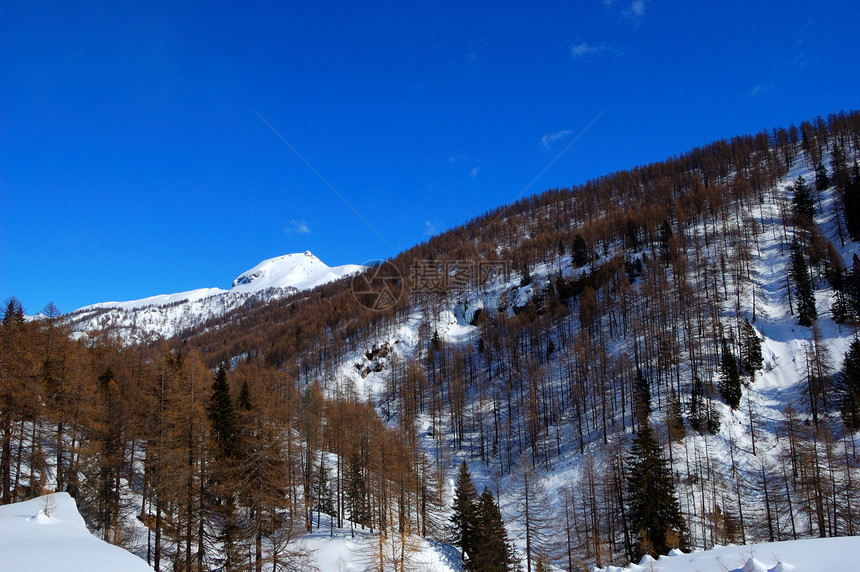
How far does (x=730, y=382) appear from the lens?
5978cm

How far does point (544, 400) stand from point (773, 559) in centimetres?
6899

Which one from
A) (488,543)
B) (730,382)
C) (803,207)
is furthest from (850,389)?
(803,207)

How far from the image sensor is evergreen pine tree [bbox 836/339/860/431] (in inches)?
1998

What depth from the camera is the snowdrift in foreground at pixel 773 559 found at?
8.55m

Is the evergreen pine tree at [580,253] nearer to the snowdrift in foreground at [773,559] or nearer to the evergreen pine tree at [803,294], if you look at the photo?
the evergreen pine tree at [803,294]

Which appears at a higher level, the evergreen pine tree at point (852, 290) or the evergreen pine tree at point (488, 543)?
the evergreen pine tree at point (852, 290)

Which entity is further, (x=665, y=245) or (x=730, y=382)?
(x=665, y=245)

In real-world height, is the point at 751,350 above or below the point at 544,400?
above

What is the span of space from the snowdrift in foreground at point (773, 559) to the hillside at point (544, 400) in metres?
19.7

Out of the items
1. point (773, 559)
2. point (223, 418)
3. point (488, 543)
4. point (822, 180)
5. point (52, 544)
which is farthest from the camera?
point (822, 180)

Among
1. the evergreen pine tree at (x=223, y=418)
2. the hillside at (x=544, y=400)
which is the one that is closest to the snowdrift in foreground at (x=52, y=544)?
the hillside at (x=544, y=400)

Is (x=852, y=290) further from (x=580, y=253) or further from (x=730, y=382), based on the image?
(x=580, y=253)

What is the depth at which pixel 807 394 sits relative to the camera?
58.6 meters

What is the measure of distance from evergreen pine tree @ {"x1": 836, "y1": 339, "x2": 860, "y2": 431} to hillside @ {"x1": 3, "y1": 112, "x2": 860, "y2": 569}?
492 millimetres
